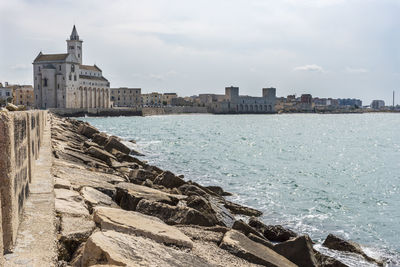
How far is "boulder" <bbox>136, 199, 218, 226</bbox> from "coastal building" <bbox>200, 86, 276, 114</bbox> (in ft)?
430

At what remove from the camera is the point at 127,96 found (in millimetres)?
121125

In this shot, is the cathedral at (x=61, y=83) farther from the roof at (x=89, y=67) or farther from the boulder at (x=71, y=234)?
the boulder at (x=71, y=234)

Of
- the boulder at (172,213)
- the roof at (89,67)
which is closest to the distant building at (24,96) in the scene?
the roof at (89,67)

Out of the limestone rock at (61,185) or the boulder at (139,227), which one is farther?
the limestone rock at (61,185)

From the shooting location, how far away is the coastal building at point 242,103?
450 ft

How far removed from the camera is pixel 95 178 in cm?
825

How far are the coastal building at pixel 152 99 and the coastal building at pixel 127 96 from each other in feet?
25.1

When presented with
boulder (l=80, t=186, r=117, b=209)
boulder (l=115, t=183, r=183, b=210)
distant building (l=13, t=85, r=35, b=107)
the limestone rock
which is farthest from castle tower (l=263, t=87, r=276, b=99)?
the limestone rock

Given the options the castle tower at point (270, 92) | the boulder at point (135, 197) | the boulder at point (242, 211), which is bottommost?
the boulder at point (242, 211)

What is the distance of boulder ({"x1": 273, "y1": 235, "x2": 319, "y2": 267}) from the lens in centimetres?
626

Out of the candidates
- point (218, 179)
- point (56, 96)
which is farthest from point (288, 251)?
point (56, 96)

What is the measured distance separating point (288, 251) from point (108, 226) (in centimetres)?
323

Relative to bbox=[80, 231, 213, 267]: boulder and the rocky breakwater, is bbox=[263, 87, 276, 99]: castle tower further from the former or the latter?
bbox=[80, 231, 213, 267]: boulder

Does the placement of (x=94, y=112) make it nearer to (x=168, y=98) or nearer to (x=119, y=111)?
(x=119, y=111)
